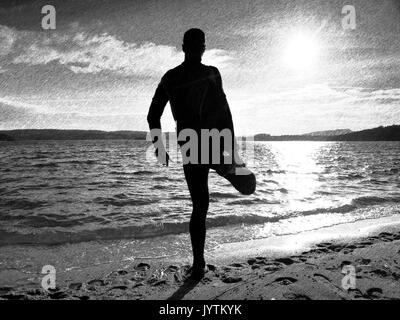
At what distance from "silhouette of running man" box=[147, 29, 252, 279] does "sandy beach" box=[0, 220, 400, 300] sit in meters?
0.36

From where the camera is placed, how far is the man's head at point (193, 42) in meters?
3.29

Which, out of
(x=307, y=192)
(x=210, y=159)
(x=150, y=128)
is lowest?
(x=307, y=192)

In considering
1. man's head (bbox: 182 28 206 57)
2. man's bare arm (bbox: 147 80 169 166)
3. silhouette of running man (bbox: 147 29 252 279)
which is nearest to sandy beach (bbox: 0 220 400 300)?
silhouette of running man (bbox: 147 29 252 279)

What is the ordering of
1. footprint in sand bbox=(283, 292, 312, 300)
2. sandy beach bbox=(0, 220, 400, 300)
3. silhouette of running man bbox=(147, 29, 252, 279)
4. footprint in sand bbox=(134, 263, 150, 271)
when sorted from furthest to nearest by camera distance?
footprint in sand bbox=(134, 263, 150, 271)
silhouette of running man bbox=(147, 29, 252, 279)
sandy beach bbox=(0, 220, 400, 300)
footprint in sand bbox=(283, 292, 312, 300)

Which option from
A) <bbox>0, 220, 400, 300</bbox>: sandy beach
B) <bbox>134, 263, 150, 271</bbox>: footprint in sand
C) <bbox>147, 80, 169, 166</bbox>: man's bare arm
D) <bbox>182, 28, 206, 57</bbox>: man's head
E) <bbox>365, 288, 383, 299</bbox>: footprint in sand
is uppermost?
<bbox>182, 28, 206, 57</bbox>: man's head

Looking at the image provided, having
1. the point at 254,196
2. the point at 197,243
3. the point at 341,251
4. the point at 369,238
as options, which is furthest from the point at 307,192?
the point at 197,243

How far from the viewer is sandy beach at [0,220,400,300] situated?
9.61ft

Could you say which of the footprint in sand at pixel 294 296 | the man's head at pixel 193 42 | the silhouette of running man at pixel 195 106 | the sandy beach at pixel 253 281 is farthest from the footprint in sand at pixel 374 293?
the man's head at pixel 193 42

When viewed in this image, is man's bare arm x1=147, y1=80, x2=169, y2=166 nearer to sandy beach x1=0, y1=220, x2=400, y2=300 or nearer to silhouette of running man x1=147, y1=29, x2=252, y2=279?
silhouette of running man x1=147, y1=29, x2=252, y2=279

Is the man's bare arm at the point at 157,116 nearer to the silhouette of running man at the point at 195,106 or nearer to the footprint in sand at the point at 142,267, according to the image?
the silhouette of running man at the point at 195,106

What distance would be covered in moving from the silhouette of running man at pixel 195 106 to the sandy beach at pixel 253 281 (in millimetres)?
358

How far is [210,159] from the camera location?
10.9 ft
